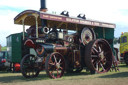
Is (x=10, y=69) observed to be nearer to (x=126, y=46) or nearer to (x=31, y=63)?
(x=31, y=63)

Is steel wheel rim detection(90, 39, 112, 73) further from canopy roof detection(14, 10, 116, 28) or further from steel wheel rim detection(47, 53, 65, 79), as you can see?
steel wheel rim detection(47, 53, 65, 79)

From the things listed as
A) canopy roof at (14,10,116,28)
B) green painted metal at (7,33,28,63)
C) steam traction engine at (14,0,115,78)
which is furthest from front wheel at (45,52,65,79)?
green painted metal at (7,33,28,63)

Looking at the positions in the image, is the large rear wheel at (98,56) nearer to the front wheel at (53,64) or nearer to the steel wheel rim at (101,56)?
the steel wheel rim at (101,56)

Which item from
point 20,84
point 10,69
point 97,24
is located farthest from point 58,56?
point 10,69

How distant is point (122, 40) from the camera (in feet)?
53.3

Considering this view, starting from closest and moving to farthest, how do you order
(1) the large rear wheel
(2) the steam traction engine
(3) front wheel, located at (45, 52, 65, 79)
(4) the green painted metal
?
(3) front wheel, located at (45, 52, 65, 79) → (2) the steam traction engine → (1) the large rear wheel → (4) the green painted metal

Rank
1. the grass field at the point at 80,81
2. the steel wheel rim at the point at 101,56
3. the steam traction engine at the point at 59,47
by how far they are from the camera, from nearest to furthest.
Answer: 1. the grass field at the point at 80,81
2. the steam traction engine at the point at 59,47
3. the steel wheel rim at the point at 101,56

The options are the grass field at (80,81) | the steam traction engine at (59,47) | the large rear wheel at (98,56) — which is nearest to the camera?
the grass field at (80,81)

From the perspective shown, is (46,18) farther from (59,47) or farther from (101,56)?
(101,56)

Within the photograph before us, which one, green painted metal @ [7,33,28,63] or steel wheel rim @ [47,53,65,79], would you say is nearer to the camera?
Result: steel wheel rim @ [47,53,65,79]

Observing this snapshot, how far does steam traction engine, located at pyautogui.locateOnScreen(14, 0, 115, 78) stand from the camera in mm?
8531

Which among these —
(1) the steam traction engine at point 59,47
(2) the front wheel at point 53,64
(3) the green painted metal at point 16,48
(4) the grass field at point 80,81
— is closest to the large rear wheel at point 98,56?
(1) the steam traction engine at point 59,47

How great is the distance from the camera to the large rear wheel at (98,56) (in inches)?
368

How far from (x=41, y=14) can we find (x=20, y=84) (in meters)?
3.09
